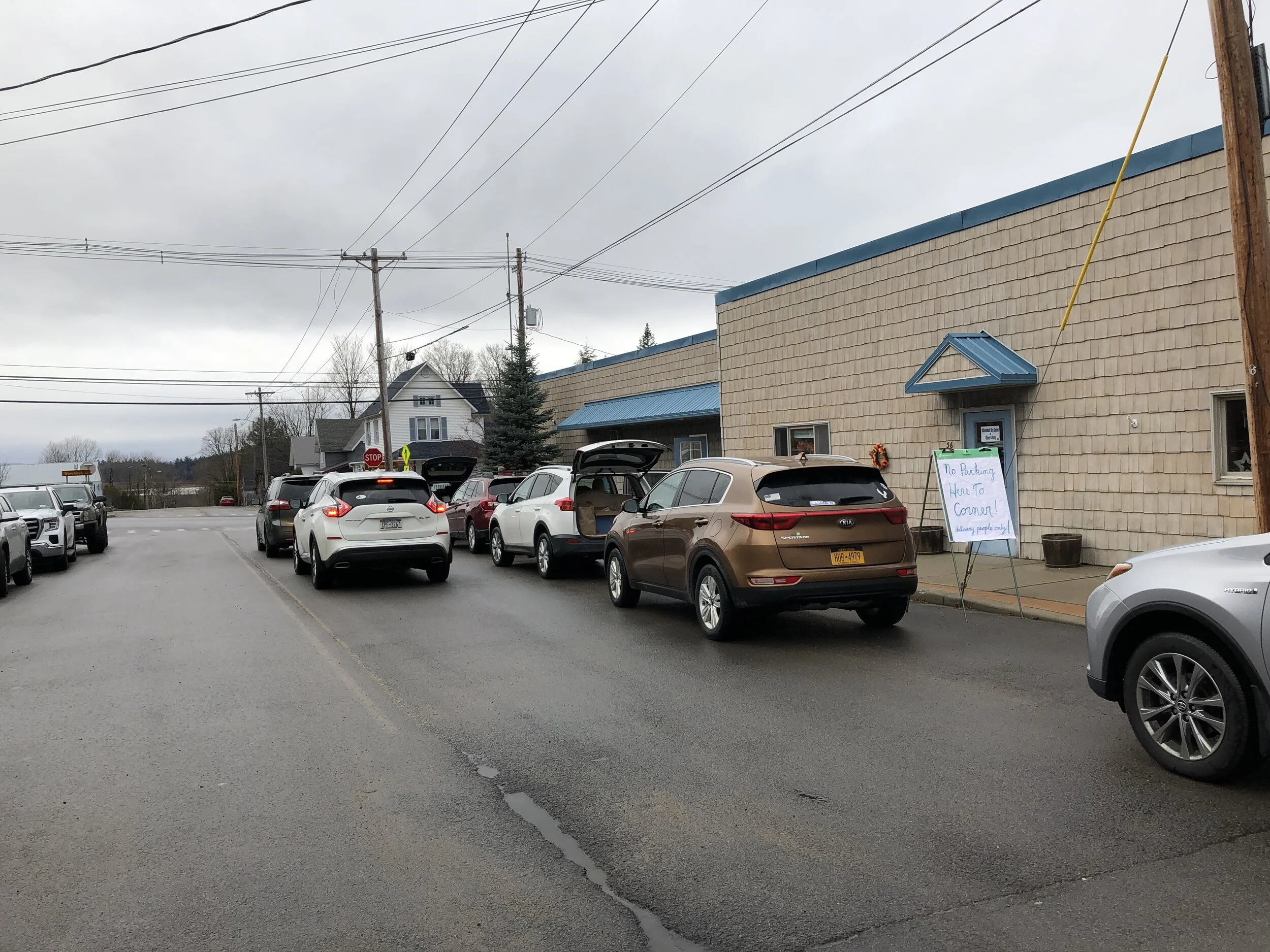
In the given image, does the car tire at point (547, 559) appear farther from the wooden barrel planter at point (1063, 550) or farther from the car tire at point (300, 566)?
the wooden barrel planter at point (1063, 550)

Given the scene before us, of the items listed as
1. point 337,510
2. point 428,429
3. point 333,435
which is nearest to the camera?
point 337,510

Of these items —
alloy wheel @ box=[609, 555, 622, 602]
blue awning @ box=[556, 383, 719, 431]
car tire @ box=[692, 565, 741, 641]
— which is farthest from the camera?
blue awning @ box=[556, 383, 719, 431]

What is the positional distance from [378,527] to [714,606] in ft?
21.1

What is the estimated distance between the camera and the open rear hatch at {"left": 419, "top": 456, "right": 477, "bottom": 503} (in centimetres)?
2405

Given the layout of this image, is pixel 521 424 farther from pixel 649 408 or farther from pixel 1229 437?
pixel 1229 437

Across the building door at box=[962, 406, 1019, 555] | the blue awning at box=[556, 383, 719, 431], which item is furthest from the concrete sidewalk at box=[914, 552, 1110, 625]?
the blue awning at box=[556, 383, 719, 431]

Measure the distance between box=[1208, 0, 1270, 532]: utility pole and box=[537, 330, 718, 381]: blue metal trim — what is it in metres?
14.1

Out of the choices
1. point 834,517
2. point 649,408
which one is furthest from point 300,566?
point 649,408

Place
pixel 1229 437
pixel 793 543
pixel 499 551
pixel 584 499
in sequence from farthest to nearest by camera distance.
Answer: pixel 499 551, pixel 584 499, pixel 1229 437, pixel 793 543

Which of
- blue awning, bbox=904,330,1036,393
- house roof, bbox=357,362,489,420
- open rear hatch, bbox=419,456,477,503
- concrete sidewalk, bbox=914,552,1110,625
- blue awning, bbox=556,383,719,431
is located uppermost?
house roof, bbox=357,362,489,420

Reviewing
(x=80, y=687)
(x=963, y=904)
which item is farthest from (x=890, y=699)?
(x=80, y=687)

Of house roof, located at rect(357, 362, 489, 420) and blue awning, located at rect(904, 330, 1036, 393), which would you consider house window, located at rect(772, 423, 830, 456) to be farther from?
house roof, located at rect(357, 362, 489, 420)

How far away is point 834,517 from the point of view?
873 cm

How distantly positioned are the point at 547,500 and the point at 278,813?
994 cm
